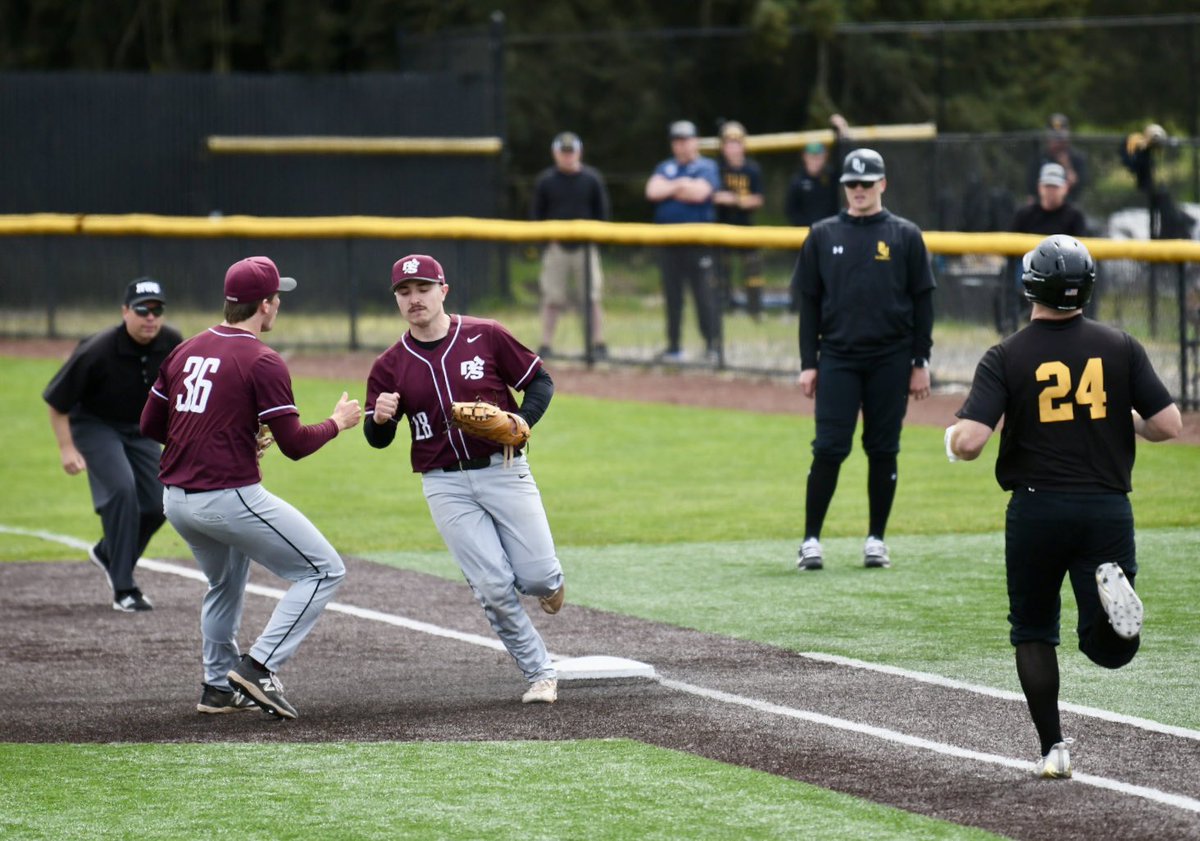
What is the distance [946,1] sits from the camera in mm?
32188

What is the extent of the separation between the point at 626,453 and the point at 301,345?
6905mm

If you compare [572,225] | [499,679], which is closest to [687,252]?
[572,225]

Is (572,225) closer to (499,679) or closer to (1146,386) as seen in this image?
(499,679)

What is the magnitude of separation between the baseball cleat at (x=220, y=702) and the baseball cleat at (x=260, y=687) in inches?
7.0

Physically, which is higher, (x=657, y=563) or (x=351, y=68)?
(x=351, y=68)

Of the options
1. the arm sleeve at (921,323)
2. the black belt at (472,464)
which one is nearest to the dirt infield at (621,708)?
the black belt at (472,464)

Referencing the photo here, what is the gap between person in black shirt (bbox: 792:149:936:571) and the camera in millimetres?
10188

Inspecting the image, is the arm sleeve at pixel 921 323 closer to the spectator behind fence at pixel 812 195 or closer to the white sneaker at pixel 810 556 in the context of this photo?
the white sneaker at pixel 810 556

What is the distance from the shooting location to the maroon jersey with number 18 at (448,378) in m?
7.67

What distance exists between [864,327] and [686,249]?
28.2 feet

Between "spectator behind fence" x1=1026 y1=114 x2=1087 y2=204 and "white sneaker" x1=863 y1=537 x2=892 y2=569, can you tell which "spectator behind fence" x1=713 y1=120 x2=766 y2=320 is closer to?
"spectator behind fence" x1=1026 y1=114 x2=1087 y2=204

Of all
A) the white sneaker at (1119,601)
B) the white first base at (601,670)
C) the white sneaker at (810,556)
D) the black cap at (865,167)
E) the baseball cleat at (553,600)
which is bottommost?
the white sneaker at (810,556)

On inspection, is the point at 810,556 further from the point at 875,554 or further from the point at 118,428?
the point at 118,428

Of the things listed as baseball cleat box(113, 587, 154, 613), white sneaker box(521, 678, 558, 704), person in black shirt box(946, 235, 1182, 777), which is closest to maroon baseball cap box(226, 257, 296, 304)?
white sneaker box(521, 678, 558, 704)
